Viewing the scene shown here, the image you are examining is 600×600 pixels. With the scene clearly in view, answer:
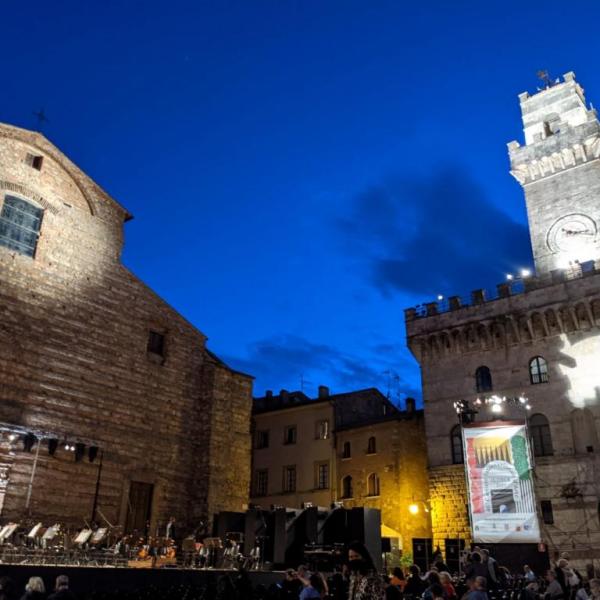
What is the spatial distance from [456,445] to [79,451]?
1508 centimetres

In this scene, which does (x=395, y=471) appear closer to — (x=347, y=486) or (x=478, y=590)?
(x=347, y=486)

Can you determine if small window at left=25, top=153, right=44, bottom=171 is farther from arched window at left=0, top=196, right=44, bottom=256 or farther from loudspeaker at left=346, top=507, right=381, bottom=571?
loudspeaker at left=346, top=507, right=381, bottom=571

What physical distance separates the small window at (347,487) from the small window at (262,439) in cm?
557

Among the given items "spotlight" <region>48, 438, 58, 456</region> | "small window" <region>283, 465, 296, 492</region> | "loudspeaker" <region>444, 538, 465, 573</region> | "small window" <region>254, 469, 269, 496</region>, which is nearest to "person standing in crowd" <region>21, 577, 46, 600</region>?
"spotlight" <region>48, 438, 58, 456</region>

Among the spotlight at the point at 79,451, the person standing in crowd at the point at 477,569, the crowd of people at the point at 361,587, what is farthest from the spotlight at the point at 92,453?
the person standing in crowd at the point at 477,569

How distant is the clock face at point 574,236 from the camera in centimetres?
2712

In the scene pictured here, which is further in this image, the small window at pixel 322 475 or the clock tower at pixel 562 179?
the small window at pixel 322 475

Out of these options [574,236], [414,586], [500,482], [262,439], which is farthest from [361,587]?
[262,439]

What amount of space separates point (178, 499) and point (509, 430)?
499 inches

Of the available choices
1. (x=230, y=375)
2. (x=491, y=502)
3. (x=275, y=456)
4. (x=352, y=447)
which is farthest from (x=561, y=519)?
(x=275, y=456)

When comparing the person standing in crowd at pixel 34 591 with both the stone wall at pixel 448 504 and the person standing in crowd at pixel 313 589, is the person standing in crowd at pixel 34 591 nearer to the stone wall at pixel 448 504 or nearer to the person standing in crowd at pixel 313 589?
the person standing in crowd at pixel 313 589

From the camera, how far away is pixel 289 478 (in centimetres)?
3250

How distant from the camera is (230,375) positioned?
25078mm

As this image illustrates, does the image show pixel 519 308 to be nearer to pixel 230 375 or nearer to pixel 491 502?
pixel 491 502
